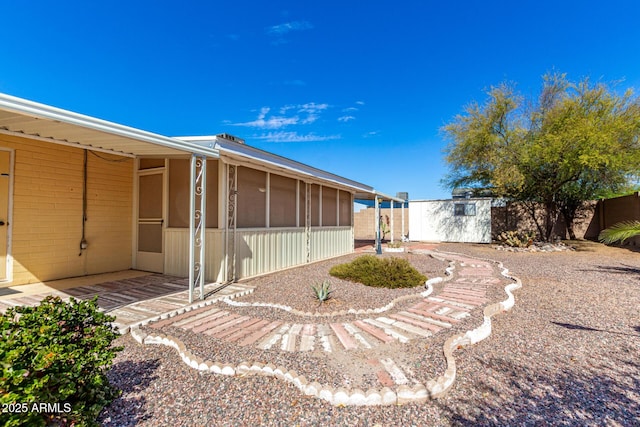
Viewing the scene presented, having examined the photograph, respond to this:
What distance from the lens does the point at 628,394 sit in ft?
6.95

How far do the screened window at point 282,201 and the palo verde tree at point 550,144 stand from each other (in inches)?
350

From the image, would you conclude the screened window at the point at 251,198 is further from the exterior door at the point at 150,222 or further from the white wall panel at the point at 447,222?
the white wall panel at the point at 447,222

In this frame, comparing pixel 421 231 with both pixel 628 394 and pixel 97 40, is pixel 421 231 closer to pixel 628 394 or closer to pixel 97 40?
pixel 628 394

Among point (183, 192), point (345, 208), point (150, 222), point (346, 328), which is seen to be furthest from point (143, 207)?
point (345, 208)

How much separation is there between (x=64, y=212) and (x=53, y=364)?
4812 mm

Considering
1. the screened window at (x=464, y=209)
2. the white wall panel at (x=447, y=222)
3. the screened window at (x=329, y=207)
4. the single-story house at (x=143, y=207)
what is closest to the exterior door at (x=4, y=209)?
the single-story house at (x=143, y=207)

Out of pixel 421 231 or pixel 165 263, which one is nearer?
pixel 165 263

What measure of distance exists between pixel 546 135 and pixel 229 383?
1266 cm

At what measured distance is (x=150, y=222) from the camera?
19.4 ft

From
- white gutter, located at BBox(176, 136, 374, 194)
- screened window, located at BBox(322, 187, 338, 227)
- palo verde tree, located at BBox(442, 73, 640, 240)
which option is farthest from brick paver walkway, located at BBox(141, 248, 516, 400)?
palo verde tree, located at BBox(442, 73, 640, 240)

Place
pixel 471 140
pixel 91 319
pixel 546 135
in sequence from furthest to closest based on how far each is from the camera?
pixel 471 140 → pixel 546 135 → pixel 91 319

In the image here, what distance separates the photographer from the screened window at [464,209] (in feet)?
49.4

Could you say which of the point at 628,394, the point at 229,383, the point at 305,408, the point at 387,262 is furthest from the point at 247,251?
the point at 628,394

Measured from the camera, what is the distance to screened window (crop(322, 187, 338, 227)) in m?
8.70
